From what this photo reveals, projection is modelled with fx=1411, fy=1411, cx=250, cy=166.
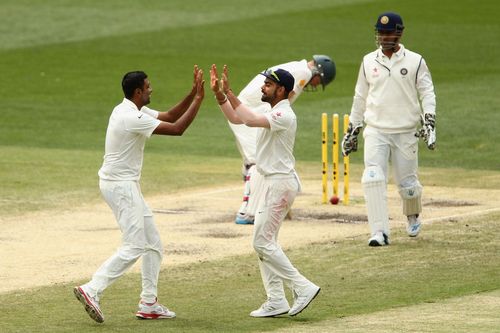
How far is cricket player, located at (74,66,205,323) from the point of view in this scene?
37.5 feet

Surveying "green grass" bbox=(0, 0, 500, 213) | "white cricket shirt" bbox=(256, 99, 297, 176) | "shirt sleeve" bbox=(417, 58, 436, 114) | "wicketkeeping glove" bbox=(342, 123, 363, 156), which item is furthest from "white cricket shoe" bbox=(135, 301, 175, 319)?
"green grass" bbox=(0, 0, 500, 213)

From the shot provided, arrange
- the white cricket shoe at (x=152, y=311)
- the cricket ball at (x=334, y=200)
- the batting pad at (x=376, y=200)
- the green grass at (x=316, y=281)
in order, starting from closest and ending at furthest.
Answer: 1. the green grass at (x=316, y=281)
2. the white cricket shoe at (x=152, y=311)
3. the batting pad at (x=376, y=200)
4. the cricket ball at (x=334, y=200)

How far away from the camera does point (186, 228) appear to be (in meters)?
→ 15.9

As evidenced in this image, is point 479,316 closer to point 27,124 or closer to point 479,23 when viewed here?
point 27,124

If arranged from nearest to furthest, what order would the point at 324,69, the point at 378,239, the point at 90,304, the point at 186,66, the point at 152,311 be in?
the point at 90,304, the point at 152,311, the point at 378,239, the point at 324,69, the point at 186,66

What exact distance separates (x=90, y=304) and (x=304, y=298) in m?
1.73

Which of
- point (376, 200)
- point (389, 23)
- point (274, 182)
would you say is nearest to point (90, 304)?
point (274, 182)

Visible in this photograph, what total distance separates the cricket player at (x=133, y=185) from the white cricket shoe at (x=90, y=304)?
A: 0.15m

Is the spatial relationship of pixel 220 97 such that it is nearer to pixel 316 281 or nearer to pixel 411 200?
pixel 316 281

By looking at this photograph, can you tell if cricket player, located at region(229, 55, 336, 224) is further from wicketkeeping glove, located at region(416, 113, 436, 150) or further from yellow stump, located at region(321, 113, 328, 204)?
wicketkeeping glove, located at region(416, 113, 436, 150)

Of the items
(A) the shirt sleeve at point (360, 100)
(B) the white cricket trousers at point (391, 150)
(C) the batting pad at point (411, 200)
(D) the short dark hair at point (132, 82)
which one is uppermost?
(D) the short dark hair at point (132, 82)

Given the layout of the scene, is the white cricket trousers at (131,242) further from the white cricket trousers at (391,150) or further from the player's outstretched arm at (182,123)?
the white cricket trousers at (391,150)

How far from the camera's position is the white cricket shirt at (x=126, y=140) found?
11.5m

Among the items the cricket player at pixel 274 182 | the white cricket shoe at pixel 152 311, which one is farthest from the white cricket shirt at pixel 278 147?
the white cricket shoe at pixel 152 311
